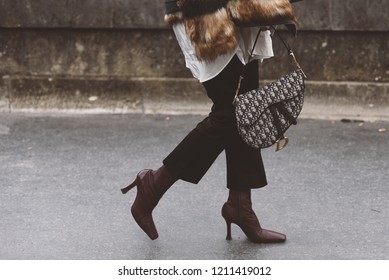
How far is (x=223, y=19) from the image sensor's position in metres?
4.49

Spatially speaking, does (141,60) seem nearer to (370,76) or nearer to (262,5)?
(370,76)

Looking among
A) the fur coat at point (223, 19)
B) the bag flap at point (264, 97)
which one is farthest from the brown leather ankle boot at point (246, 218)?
the fur coat at point (223, 19)

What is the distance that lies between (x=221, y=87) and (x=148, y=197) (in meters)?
0.66

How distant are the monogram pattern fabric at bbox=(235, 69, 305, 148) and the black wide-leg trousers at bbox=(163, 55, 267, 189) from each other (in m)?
0.10

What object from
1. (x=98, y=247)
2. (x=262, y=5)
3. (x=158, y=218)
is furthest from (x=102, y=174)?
(x=262, y=5)

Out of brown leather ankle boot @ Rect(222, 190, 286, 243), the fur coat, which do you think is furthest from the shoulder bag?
brown leather ankle boot @ Rect(222, 190, 286, 243)

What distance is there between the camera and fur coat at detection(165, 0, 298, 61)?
4441mm

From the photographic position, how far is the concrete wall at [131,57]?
7.45 metres

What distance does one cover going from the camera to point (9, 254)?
483 centimetres

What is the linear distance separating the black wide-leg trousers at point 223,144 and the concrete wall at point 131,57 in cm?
269

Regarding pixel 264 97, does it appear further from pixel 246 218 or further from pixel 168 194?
pixel 168 194

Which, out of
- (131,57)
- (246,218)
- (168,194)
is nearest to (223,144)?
(246,218)

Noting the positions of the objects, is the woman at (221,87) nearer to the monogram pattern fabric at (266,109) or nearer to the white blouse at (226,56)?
the white blouse at (226,56)

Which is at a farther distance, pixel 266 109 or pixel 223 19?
pixel 266 109
